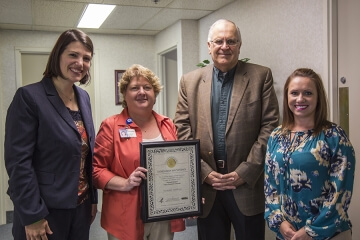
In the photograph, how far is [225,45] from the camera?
2.08 metres

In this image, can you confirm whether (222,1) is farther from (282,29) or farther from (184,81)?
(184,81)

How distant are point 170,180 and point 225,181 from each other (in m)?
0.33

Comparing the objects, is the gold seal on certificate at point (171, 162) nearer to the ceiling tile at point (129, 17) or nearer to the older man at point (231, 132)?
the older man at point (231, 132)

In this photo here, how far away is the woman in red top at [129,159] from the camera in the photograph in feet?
6.06

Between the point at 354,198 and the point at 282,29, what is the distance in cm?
138

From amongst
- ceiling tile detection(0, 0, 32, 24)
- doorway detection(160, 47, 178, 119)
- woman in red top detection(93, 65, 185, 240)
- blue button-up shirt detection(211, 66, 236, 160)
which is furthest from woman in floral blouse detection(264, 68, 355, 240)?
doorway detection(160, 47, 178, 119)

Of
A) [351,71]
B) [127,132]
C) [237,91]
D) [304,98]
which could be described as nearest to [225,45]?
[237,91]

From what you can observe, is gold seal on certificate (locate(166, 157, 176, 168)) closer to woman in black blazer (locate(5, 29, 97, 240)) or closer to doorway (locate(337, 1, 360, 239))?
woman in black blazer (locate(5, 29, 97, 240))

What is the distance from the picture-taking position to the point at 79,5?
3529mm

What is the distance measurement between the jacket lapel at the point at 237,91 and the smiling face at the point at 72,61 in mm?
850

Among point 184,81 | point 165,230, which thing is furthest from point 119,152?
point 184,81

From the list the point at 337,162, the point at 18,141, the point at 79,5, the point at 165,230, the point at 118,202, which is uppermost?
the point at 79,5

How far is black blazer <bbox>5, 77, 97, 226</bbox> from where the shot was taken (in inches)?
61.2

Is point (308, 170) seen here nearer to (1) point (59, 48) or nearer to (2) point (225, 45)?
(2) point (225, 45)
